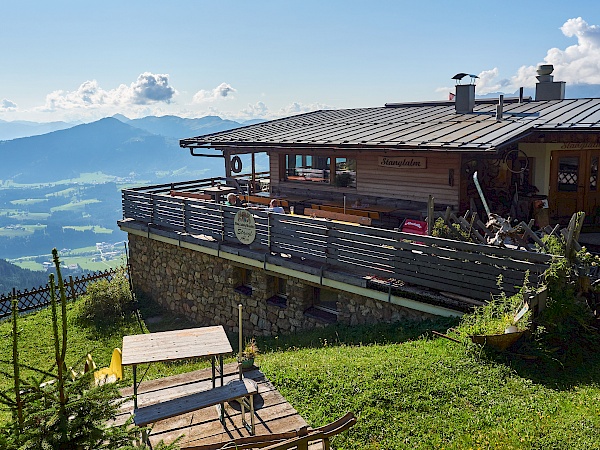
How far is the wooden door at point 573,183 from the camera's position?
14336 millimetres

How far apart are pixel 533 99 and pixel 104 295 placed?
16.3 metres

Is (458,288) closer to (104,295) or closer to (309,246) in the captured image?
(309,246)

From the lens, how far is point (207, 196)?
61.0 ft

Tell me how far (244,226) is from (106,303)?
6512 millimetres

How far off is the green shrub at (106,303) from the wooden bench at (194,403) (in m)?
11.9

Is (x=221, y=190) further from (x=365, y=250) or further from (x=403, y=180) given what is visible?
(x=365, y=250)

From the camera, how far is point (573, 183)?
14586 mm

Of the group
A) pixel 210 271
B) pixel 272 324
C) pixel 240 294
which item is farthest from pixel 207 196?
pixel 272 324

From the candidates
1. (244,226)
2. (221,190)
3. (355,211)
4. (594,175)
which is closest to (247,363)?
(244,226)

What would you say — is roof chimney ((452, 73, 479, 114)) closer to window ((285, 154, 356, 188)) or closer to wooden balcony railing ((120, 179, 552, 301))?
window ((285, 154, 356, 188))

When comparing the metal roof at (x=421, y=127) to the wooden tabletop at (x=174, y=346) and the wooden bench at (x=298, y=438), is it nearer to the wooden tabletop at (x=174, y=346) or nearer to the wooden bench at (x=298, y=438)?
the wooden tabletop at (x=174, y=346)

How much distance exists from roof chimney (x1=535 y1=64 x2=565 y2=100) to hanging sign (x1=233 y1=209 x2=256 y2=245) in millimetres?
11200

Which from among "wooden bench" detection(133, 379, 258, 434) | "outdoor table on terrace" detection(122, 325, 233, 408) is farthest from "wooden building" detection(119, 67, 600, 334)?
"wooden bench" detection(133, 379, 258, 434)

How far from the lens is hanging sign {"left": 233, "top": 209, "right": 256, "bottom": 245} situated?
45.3ft
